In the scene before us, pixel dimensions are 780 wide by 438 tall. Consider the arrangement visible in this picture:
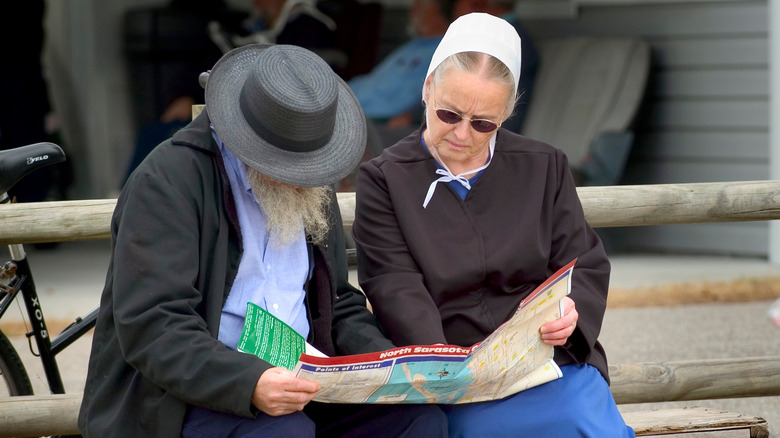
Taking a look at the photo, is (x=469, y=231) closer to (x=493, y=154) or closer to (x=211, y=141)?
(x=493, y=154)

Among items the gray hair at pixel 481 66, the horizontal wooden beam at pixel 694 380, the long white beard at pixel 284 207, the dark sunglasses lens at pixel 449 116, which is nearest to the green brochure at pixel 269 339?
the long white beard at pixel 284 207

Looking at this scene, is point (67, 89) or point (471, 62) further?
point (67, 89)

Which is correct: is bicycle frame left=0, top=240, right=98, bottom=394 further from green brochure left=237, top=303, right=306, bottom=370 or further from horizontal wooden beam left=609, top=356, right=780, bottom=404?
horizontal wooden beam left=609, top=356, right=780, bottom=404

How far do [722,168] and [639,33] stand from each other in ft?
3.64

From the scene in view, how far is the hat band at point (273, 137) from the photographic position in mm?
2350

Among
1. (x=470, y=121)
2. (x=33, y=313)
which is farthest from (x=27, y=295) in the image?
(x=470, y=121)

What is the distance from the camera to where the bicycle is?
3.04 meters

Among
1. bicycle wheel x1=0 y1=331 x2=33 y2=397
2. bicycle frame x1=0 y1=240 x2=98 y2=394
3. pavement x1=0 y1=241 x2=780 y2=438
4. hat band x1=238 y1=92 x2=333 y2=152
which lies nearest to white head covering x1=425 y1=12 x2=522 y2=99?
hat band x1=238 y1=92 x2=333 y2=152

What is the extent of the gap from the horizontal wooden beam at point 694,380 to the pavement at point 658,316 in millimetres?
435

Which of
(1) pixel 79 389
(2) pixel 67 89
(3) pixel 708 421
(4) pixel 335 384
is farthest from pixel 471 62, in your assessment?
(2) pixel 67 89

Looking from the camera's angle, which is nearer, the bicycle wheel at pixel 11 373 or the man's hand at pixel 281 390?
the man's hand at pixel 281 390

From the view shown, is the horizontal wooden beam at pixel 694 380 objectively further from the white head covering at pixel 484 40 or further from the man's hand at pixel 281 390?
the man's hand at pixel 281 390

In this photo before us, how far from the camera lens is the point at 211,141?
238 cm

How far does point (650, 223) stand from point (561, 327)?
0.99 meters
